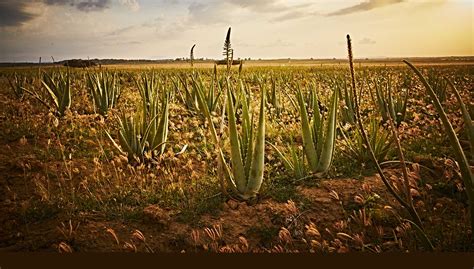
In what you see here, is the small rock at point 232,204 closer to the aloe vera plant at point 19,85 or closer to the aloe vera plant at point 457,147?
the aloe vera plant at point 457,147

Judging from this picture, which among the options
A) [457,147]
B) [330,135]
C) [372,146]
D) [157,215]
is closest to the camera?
[457,147]

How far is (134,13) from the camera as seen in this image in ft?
5.50

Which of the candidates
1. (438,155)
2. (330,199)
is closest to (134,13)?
(330,199)

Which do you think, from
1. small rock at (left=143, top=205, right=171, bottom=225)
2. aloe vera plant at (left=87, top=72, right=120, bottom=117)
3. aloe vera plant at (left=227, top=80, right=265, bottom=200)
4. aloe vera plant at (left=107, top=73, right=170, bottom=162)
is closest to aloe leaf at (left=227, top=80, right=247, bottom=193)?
aloe vera plant at (left=227, top=80, right=265, bottom=200)

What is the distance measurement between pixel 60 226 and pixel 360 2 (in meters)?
1.64

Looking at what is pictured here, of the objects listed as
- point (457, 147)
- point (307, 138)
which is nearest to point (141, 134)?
point (307, 138)

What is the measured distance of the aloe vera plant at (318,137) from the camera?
5.32 feet

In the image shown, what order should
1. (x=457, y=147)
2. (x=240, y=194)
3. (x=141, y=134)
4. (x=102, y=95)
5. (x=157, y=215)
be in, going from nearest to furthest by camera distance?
(x=457, y=147) < (x=157, y=215) < (x=240, y=194) < (x=141, y=134) < (x=102, y=95)

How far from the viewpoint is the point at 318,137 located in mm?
1701

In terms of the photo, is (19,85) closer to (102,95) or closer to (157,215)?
(102,95)

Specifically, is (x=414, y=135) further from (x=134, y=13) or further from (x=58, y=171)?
(x=58, y=171)

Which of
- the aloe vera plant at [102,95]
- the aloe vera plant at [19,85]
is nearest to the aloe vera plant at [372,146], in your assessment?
the aloe vera plant at [102,95]

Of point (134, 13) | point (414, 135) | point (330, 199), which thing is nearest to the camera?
point (330, 199)

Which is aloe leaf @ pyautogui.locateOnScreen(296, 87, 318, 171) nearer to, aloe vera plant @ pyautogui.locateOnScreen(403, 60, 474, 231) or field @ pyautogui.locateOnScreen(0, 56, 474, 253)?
field @ pyautogui.locateOnScreen(0, 56, 474, 253)
